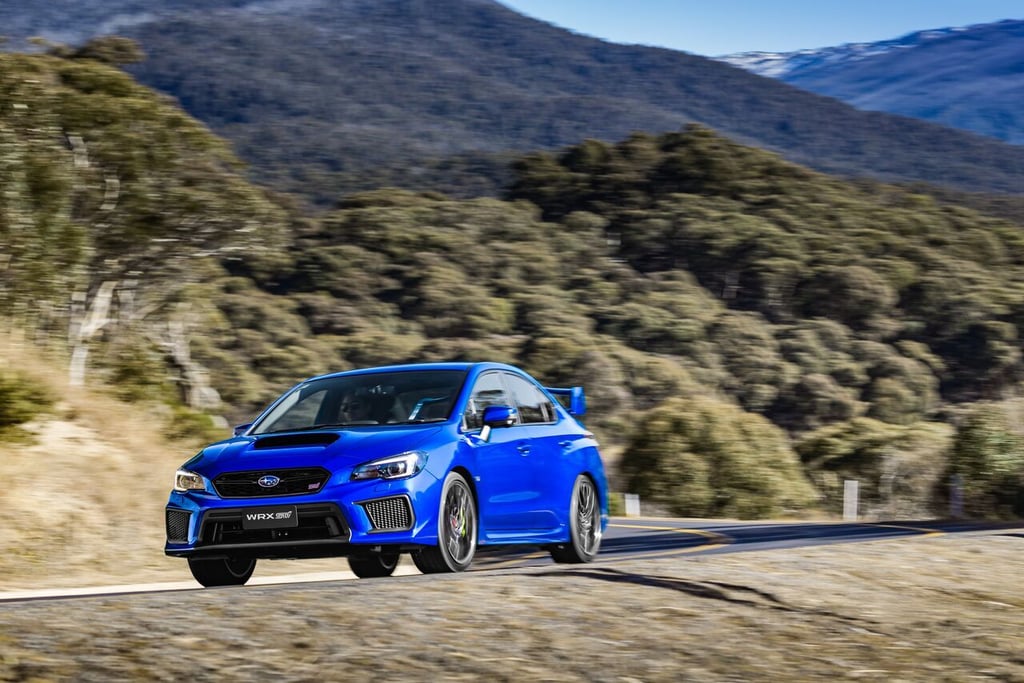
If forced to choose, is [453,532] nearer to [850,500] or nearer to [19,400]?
[19,400]

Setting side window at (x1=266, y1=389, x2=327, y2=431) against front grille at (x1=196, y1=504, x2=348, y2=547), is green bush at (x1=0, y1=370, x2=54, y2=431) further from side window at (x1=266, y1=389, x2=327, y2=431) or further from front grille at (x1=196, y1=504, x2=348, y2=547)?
front grille at (x1=196, y1=504, x2=348, y2=547)

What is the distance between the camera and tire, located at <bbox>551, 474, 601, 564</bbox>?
37.6ft

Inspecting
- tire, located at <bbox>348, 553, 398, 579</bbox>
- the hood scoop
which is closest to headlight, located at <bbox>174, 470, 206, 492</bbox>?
the hood scoop

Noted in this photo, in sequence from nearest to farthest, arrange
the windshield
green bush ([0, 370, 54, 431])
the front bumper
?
the front bumper
the windshield
green bush ([0, 370, 54, 431])

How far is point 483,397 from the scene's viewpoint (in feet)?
35.3

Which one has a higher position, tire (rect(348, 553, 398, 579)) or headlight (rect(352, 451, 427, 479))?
headlight (rect(352, 451, 427, 479))

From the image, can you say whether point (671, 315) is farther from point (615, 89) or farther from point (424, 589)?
point (615, 89)

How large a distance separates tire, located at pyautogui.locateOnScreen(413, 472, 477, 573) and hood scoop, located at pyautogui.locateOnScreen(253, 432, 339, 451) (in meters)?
0.81

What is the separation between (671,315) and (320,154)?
57.4m

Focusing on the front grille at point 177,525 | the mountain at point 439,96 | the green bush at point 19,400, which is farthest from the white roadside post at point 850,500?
the mountain at point 439,96

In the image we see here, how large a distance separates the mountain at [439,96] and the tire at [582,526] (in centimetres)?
9309

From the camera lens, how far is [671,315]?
2936 inches

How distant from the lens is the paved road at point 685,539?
12523 mm

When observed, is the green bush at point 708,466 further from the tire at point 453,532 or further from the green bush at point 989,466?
the tire at point 453,532
